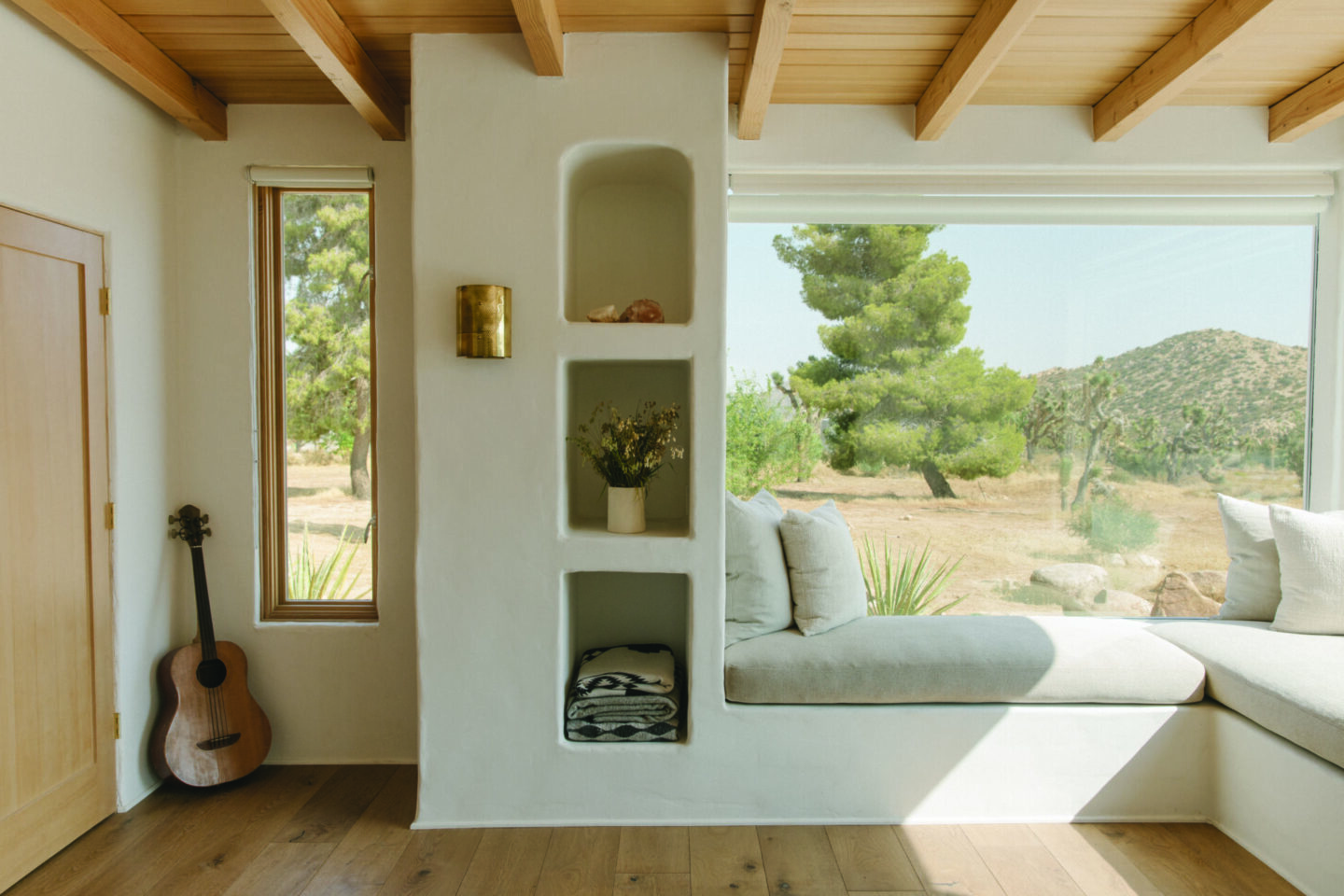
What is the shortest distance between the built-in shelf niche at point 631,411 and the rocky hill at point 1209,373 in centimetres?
149

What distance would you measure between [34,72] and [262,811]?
2.35 metres

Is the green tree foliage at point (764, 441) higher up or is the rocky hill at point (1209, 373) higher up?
the rocky hill at point (1209, 373)

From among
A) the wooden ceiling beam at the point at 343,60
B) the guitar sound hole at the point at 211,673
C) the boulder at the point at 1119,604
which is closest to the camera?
the wooden ceiling beam at the point at 343,60

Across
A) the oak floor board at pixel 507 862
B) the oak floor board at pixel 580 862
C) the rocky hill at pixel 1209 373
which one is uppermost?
the rocky hill at pixel 1209 373

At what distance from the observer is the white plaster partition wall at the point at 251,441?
2961 mm

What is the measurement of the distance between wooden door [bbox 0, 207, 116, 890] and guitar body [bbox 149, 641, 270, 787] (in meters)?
0.19

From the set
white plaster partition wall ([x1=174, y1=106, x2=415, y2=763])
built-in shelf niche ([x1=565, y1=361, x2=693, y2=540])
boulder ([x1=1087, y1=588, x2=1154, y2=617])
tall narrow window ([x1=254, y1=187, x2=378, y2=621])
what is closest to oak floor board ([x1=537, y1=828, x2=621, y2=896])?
white plaster partition wall ([x1=174, y1=106, x2=415, y2=763])

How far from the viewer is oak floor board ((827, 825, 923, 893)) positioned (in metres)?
2.23

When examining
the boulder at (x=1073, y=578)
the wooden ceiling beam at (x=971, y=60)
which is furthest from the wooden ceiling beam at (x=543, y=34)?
the boulder at (x=1073, y=578)

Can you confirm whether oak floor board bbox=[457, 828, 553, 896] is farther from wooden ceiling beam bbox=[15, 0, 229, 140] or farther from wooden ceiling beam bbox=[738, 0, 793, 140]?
wooden ceiling beam bbox=[15, 0, 229, 140]

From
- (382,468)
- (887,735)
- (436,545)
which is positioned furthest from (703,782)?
(382,468)

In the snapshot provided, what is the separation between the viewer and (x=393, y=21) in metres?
2.37

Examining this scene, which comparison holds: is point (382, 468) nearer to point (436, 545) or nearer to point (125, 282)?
point (436, 545)

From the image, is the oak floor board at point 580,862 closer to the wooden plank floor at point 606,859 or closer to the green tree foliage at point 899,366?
the wooden plank floor at point 606,859
